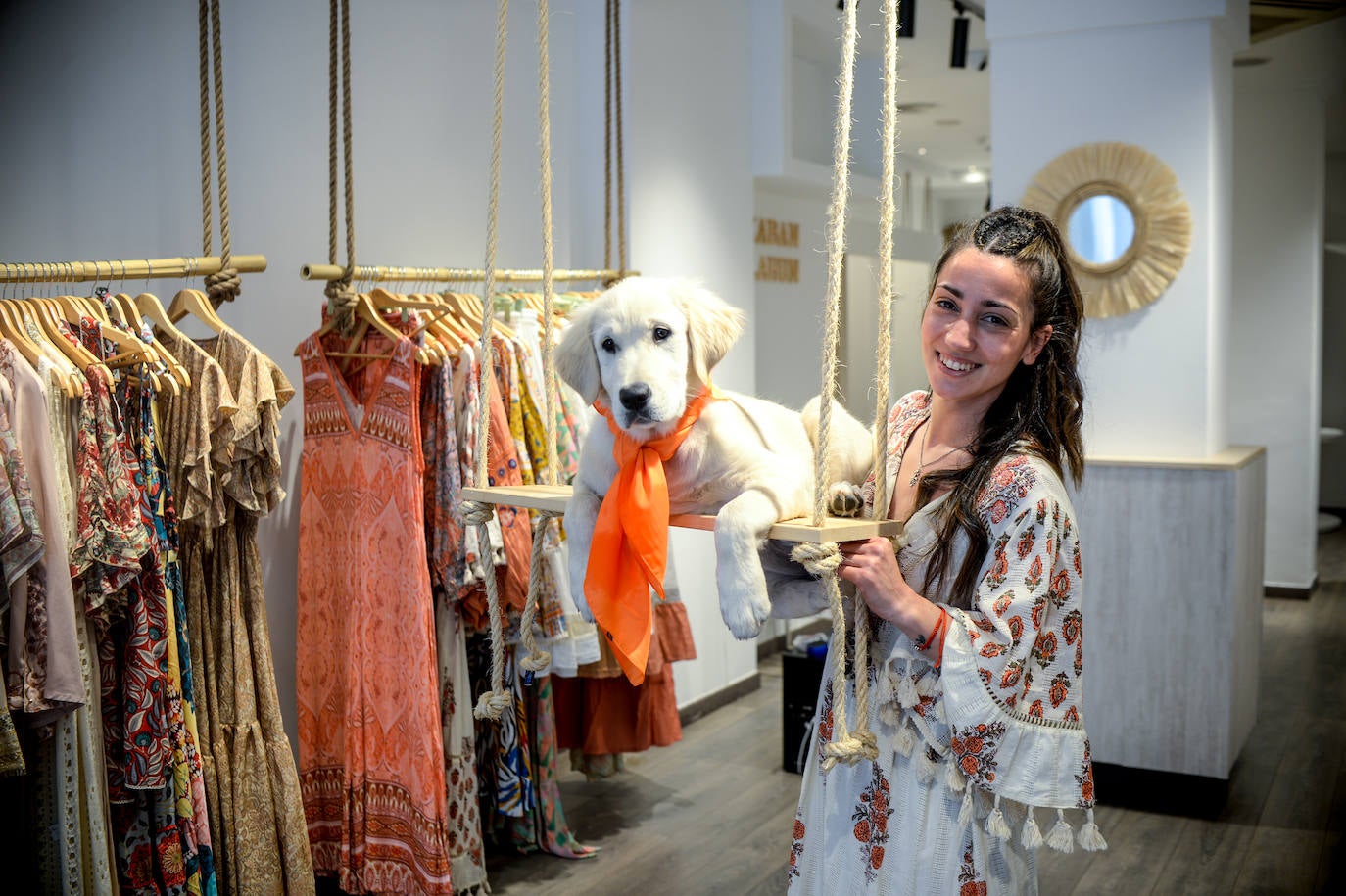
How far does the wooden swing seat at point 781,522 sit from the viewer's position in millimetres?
1470

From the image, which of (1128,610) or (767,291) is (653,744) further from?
(767,291)

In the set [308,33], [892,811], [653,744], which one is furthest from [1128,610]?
[308,33]

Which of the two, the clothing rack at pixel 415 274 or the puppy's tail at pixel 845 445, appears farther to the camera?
the clothing rack at pixel 415 274

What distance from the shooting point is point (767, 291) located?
6023 mm

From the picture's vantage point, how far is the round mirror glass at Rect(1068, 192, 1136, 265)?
4016mm

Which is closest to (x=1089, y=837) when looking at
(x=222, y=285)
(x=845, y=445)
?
(x=845, y=445)

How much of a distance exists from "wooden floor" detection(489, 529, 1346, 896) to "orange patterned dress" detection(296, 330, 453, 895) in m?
0.48

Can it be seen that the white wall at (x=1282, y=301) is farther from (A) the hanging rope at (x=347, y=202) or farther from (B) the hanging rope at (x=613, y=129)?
(A) the hanging rope at (x=347, y=202)

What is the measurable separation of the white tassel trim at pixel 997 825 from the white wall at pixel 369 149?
2321 millimetres

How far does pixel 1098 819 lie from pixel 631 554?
2834 mm

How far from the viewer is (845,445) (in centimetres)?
187

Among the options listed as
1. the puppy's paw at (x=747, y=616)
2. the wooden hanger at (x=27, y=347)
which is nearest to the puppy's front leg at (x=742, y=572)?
the puppy's paw at (x=747, y=616)

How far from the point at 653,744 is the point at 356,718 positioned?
1.10 meters

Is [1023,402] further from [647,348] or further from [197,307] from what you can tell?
[197,307]
